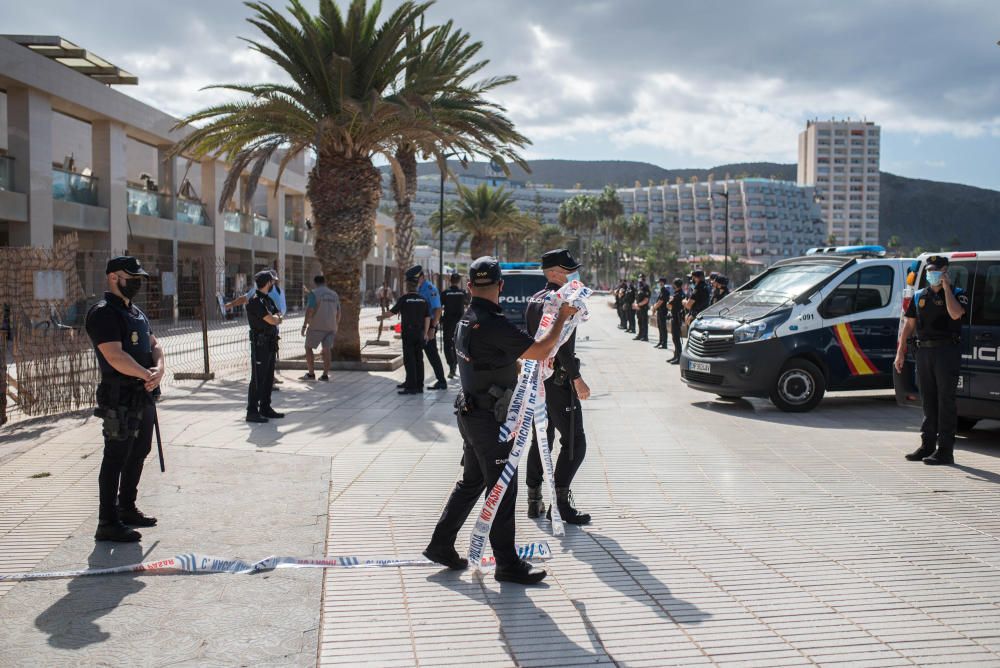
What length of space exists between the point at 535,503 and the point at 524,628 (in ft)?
6.41

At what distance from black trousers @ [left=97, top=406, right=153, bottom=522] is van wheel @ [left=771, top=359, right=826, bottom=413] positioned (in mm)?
7916

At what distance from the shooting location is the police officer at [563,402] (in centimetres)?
541

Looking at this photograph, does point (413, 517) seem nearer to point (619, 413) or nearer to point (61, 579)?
point (61, 579)

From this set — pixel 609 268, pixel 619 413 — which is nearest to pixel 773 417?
pixel 619 413

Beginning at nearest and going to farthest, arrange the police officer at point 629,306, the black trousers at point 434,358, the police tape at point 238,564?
the police tape at point 238,564
the black trousers at point 434,358
the police officer at point 629,306

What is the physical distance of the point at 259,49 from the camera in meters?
15.9


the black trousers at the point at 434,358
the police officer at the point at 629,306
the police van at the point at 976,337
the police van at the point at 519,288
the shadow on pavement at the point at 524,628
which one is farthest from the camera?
the police officer at the point at 629,306

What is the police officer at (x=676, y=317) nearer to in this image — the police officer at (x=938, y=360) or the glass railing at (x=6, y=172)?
the police officer at (x=938, y=360)


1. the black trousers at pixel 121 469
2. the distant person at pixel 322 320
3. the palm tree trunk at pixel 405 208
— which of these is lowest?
the black trousers at pixel 121 469

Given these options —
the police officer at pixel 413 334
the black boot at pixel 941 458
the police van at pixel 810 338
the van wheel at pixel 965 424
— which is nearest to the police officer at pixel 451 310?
the police officer at pixel 413 334

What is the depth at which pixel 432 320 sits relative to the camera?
45.1ft

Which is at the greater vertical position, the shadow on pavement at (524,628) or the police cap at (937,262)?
the police cap at (937,262)

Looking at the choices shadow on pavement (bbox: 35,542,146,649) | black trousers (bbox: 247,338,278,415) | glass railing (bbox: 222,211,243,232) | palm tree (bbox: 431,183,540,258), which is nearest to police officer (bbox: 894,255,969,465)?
shadow on pavement (bbox: 35,542,146,649)

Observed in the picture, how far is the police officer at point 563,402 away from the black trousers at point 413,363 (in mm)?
6767
